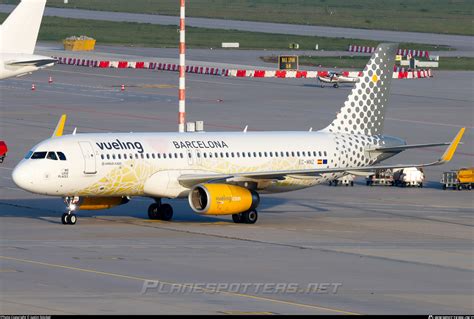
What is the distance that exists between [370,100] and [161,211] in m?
11.5

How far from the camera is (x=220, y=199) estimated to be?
50875mm

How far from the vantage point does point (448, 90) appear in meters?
121

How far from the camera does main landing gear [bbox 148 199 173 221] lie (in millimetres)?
53844

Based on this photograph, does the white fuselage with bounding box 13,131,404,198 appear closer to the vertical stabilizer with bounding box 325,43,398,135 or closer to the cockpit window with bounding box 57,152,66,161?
the cockpit window with bounding box 57,152,66,161

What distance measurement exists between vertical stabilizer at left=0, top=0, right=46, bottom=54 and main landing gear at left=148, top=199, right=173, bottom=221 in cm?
3828

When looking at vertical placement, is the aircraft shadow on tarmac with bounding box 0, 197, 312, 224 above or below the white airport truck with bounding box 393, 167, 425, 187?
below

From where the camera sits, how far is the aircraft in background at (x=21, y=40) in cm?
8894

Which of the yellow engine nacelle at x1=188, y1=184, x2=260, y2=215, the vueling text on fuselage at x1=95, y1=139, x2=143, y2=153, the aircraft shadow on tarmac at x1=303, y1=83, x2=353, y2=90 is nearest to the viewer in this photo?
the yellow engine nacelle at x1=188, y1=184, x2=260, y2=215

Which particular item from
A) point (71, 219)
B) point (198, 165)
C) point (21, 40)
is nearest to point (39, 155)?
point (71, 219)

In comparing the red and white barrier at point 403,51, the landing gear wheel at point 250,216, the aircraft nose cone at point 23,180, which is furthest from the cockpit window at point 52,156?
the red and white barrier at point 403,51

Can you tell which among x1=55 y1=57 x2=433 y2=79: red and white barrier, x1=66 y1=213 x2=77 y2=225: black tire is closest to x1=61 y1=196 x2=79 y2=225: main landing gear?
x1=66 y1=213 x2=77 y2=225: black tire

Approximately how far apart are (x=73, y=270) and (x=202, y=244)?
734 cm

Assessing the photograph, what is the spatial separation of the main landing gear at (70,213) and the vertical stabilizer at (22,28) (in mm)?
39233

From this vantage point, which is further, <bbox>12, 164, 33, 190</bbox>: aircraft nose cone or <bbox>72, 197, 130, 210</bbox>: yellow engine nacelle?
<bbox>72, 197, 130, 210</bbox>: yellow engine nacelle
